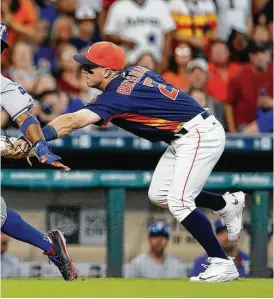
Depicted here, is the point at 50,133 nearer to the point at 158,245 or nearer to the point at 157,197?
the point at 157,197

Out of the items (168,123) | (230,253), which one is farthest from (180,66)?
(168,123)

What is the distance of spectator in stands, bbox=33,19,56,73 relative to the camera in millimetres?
10219

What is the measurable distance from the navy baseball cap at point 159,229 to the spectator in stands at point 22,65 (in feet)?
7.09

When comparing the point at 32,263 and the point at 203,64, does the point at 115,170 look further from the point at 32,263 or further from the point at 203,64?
the point at 203,64

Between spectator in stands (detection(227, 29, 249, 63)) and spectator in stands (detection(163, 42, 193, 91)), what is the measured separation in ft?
1.71

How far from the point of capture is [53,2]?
10.9 meters

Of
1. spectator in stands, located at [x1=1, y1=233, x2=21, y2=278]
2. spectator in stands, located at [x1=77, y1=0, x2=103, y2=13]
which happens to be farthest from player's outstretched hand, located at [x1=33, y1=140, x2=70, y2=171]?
spectator in stands, located at [x1=77, y1=0, x2=103, y2=13]

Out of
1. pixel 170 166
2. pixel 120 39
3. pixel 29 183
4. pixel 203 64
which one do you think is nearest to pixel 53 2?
pixel 120 39

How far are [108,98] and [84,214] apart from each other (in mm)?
2265

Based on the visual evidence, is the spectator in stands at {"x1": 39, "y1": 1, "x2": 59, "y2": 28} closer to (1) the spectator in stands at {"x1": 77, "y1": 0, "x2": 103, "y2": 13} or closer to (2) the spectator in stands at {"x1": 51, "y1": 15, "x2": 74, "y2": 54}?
(2) the spectator in stands at {"x1": 51, "y1": 15, "x2": 74, "y2": 54}

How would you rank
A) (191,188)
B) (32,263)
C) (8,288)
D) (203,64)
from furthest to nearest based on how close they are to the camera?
(203,64)
(32,263)
(191,188)
(8,288)

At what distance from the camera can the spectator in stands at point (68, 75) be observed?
394 inches

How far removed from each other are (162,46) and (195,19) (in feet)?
1.84

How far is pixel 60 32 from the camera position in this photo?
10562mm
